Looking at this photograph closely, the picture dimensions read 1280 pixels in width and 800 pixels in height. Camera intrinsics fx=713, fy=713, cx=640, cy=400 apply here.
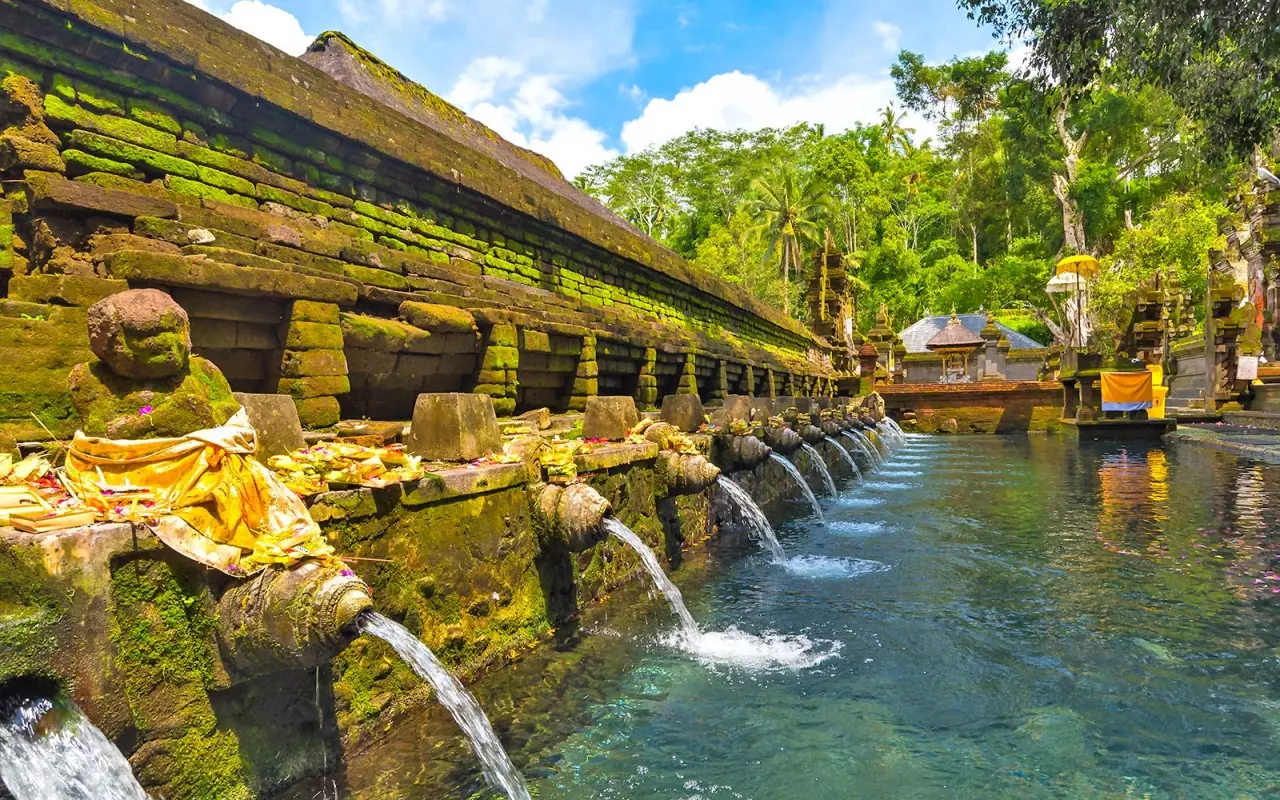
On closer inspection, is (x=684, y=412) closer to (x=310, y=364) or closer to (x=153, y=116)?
(x=310, y=364)

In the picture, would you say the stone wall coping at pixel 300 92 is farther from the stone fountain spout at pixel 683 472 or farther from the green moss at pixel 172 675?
the green moss at pixel 172 675

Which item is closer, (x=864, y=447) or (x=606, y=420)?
(x=606, y=420)

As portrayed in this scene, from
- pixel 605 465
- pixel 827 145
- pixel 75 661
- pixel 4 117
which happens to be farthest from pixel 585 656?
pixel 827 145

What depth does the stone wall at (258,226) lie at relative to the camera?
4039mm

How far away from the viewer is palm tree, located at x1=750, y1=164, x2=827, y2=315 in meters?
42.5

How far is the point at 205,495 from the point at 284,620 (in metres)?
0.60

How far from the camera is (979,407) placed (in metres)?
26.1

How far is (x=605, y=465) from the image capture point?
18.6 feet

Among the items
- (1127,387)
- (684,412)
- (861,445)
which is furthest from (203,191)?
(1127,387)

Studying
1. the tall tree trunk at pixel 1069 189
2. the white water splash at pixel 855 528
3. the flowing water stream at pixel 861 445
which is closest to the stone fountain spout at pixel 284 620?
the white water splash at pixel 855 528

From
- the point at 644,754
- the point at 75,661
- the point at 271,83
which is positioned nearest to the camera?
the point at 75,661

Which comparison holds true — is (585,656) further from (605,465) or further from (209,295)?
(209,295)

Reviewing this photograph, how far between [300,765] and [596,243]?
8.01m

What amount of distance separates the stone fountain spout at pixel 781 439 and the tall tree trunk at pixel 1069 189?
1410 inches
